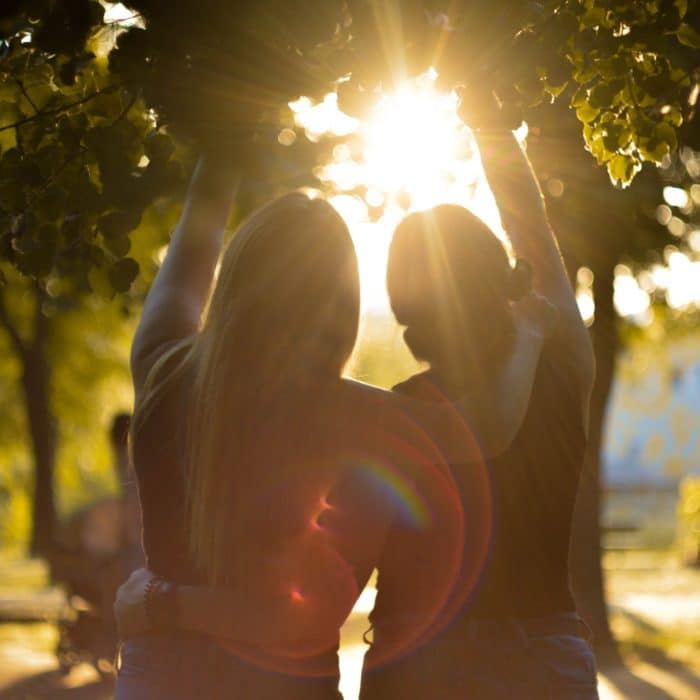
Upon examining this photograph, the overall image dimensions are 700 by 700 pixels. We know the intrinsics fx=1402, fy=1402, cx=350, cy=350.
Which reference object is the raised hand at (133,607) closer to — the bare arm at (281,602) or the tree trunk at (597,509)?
the bare arm at (281,602)

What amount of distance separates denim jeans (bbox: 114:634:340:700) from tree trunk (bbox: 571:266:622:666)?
10.6 meters

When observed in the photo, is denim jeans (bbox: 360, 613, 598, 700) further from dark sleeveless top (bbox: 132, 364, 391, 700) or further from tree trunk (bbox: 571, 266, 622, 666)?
tree trunk (bbox: 571, 266, 622, 666)

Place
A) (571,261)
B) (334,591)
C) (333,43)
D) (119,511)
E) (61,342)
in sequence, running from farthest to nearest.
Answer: (61,342), (571,261), (119,511), (333,43), (334,591)

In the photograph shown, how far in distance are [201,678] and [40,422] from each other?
916 inches

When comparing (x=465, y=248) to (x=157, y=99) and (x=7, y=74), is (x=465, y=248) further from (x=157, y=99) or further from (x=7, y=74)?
(x=7, y=74)

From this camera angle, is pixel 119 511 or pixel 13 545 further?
pixel 13 545

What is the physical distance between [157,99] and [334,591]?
69.6 inches

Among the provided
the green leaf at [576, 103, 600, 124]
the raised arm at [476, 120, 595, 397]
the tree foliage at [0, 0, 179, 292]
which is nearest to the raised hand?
the raised arm at [476, 120, 595, 397]

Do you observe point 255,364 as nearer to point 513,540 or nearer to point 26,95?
point 513,540

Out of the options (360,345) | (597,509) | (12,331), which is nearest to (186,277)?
(360,345)

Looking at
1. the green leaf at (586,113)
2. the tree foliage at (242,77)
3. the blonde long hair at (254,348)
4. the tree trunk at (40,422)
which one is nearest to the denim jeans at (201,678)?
the blonde long hair at (254,348)

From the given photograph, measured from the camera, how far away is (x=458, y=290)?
11.0 ft

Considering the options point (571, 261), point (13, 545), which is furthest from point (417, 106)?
point (13, 545)

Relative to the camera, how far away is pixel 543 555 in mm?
3164
